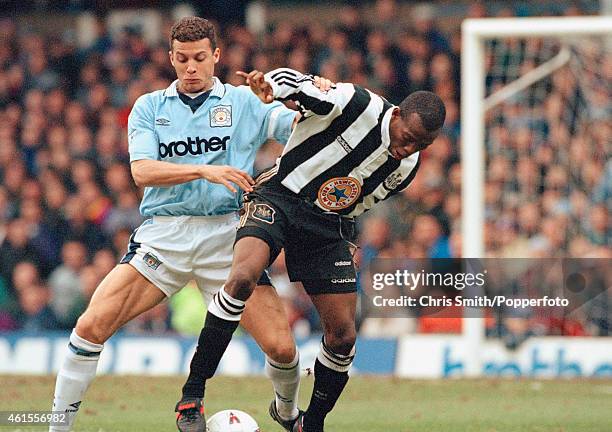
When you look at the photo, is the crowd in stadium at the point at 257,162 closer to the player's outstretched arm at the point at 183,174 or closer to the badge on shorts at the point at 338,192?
the badge on shorts at the point at 338,192

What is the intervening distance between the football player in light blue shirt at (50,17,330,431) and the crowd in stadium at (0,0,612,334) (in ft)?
24.0

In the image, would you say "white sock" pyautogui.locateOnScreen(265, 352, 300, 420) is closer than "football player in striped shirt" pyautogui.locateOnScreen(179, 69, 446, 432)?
No

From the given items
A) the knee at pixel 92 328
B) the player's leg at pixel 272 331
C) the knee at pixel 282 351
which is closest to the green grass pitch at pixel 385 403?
the player's leg at pixel 272 331

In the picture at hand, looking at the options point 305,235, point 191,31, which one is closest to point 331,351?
point 305,235

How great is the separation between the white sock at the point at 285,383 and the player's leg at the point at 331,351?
141 millimetres

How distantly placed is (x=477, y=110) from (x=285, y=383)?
671 centimetres

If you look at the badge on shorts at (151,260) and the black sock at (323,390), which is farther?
the black sock at (323,390)

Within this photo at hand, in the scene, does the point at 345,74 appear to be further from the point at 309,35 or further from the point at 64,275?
the point at 64,275

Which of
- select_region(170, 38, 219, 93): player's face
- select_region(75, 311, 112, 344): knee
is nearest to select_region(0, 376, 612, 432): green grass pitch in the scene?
select_region(75, 311, 112, 344): knee

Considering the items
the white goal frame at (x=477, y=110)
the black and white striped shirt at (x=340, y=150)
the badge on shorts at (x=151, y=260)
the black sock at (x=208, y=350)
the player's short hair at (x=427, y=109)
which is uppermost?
Result: the player's short hair at (x=427, y=109)

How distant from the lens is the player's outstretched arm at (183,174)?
7.13m

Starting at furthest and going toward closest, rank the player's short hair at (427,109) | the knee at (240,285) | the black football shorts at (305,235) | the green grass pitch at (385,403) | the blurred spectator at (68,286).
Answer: the blurred spectator at (68,286) → the green grass pitch at (385,403) → the black football shorts at (305,235) → the player's short hair at (427,109) → the knee at (240,285)

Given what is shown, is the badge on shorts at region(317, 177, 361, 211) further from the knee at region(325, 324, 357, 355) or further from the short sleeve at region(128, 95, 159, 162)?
the short sleeve at region(128, 95, 159, 162)

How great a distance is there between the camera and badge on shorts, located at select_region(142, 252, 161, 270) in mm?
7535
